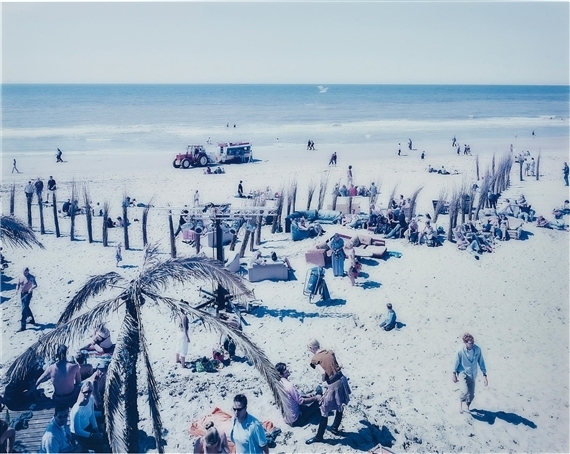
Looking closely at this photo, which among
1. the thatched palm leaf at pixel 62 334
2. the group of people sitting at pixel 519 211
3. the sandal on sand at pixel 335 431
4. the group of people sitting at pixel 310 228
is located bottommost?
the sandal on sand at pixel 335 431

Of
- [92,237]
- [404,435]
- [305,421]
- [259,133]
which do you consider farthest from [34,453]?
[259,133]

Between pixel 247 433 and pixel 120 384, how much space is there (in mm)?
1496

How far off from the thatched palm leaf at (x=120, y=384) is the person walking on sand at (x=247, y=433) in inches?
48.4

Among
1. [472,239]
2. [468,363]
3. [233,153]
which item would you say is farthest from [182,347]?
[233,153]

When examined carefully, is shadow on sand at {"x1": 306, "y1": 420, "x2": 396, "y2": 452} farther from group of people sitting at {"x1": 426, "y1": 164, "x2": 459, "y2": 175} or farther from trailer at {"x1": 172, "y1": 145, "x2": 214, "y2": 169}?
trailer at {"x1": 172, "y1": 145, "x2": 214, "y2": 169}

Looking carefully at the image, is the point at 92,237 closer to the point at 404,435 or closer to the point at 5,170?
the point at 404,435

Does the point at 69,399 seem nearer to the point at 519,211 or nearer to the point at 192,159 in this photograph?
the point at 519,211

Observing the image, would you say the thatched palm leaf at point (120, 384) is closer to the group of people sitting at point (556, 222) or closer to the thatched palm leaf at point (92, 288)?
the thatched palm leaf at point (92, 288)

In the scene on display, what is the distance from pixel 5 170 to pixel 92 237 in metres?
16.1

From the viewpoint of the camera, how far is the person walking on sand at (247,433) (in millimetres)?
5464

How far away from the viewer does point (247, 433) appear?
5.49 metres

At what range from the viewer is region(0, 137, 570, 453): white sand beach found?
7117 millimetres

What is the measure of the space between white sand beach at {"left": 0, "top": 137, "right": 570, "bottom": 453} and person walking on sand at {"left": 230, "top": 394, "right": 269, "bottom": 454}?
1298 mm

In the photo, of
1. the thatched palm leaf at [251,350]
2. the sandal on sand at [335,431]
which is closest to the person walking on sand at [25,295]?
the thatched palm leaf at [251,350]
